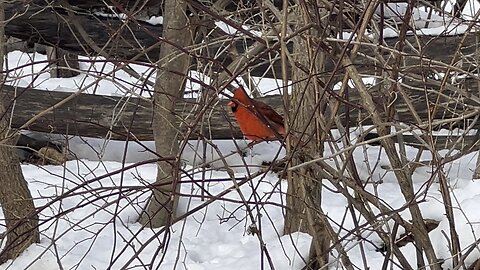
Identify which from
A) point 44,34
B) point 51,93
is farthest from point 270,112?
point 44,34

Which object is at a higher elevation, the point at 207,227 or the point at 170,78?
the point at 170,78

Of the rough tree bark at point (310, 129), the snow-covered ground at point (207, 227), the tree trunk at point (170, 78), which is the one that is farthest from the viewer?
the tree trunk at point (170, 78)

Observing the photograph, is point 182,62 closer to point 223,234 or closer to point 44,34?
point 223,234

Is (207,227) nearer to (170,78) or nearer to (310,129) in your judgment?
(170,78)

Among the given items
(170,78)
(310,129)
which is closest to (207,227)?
(170,78)

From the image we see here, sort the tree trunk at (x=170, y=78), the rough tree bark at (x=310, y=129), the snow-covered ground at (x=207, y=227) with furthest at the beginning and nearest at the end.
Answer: the tree trunk at (x=170, y=78), the snow-covered ground at (x=207, y=227), the rough tree bark at (x=310, y=129)

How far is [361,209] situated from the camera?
2566 millimetres

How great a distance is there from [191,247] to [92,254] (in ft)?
1.77

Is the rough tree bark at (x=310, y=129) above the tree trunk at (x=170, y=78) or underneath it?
underneath

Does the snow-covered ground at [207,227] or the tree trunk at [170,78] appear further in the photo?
the tree trunk at [170,78]

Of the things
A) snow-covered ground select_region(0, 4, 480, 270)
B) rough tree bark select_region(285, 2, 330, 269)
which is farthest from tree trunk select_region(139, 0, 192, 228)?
rough tree bark select_region(285, 2, 330, 269)

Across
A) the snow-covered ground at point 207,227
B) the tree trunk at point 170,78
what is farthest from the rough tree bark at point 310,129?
the tree trunk at point 170,78

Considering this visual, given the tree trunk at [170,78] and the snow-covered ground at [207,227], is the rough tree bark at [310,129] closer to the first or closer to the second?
the snow-covered ground at [207,227]

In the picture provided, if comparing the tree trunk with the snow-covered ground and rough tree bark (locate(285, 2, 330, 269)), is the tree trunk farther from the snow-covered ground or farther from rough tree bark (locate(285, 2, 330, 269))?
rough tree bark (locate(285, 2, 330, 269))
